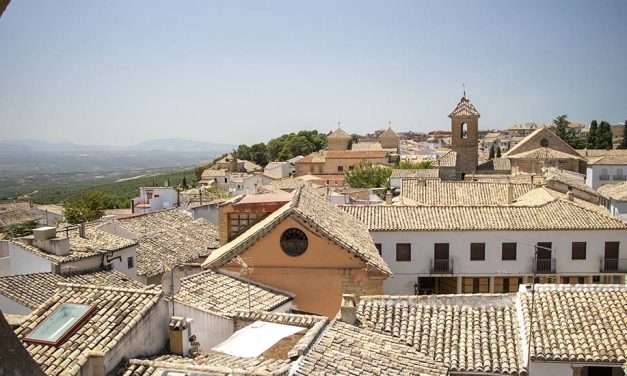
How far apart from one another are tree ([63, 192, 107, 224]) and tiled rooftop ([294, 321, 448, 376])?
43289 millimetres

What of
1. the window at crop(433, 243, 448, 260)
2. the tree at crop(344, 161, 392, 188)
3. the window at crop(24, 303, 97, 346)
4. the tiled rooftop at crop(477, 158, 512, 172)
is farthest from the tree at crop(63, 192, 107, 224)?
the window at crop(24, 303, 97, 346)

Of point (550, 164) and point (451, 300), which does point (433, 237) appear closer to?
point (451, 300)

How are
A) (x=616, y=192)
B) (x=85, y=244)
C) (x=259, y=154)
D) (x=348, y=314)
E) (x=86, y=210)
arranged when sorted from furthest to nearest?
1. (x=259, y=154)
2. (x=86, y=210)
3. (x=616, y=192)
4. (x=85, y=244)
5. (x=348, y=314)

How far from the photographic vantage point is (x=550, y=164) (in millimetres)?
60344

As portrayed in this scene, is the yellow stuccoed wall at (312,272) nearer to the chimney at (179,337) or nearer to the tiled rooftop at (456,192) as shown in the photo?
the chimney at (179,337)

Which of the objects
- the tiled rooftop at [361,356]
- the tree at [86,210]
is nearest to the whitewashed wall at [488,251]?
the tiled rooftop at [361,356]

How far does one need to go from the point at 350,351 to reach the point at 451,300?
4.01 meters

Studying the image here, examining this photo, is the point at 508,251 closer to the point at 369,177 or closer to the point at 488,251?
the point at 488,251

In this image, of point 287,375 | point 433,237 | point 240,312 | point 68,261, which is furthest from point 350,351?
point 433,237

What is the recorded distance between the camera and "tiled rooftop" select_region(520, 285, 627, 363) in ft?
37.6

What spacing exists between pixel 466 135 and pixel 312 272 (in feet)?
167

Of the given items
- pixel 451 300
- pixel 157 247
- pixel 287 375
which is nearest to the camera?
pixel 287 375

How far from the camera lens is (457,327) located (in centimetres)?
1332

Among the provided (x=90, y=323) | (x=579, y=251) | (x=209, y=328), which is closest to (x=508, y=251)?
(x=579, y=251)
